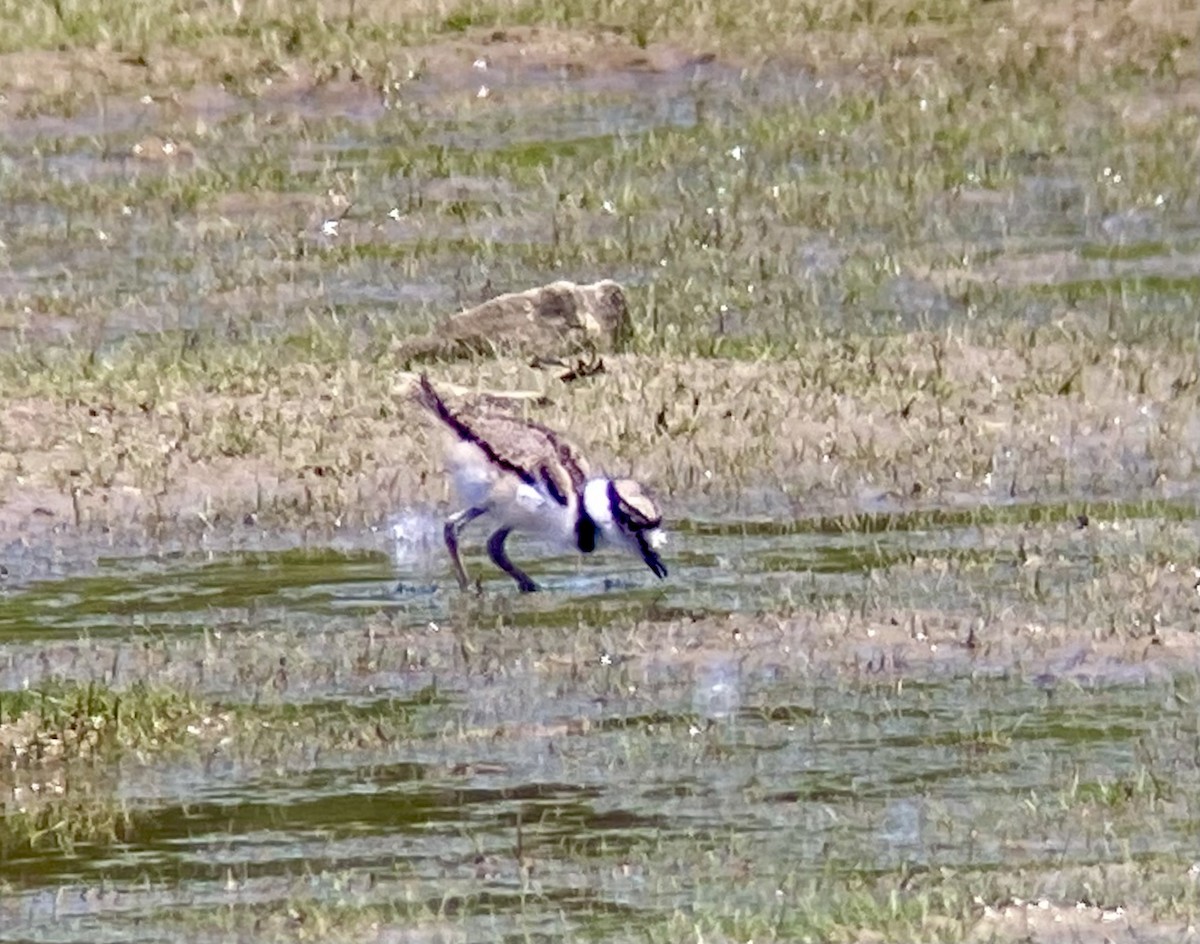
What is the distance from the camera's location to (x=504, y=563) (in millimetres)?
11312

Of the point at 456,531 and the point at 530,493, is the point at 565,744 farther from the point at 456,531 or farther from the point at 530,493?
the point at 456,531

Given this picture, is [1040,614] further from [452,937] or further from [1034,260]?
[1034,260]

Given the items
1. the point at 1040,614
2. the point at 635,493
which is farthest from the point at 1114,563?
the point at 635,493

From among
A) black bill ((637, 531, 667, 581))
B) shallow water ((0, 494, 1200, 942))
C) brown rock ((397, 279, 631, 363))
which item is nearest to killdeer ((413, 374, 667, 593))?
black bill ((637, 531, 667, 581))

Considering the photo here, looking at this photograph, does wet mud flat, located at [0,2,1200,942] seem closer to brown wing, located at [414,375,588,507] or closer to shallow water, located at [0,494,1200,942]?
shallow water, located at [0,494,1200,942]

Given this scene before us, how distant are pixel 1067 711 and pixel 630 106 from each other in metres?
10.2

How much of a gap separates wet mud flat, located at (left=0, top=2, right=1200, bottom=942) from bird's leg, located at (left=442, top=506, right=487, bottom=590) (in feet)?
0.19

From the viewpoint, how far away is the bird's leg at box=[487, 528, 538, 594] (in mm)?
11219

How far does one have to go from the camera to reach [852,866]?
26.7 ft

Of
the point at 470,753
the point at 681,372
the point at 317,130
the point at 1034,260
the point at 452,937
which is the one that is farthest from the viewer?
the point at 317,130

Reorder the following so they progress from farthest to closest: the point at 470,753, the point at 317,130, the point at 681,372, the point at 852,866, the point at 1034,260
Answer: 1. the point at 317,130
2. the point at 1034,260
3. the point at 681,372
4. the point at 470,753
5. the point at 852,866

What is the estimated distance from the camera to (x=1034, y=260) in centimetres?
1619

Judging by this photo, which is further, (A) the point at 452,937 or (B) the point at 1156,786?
(B) the point at 1156,786

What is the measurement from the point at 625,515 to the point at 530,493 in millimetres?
399
